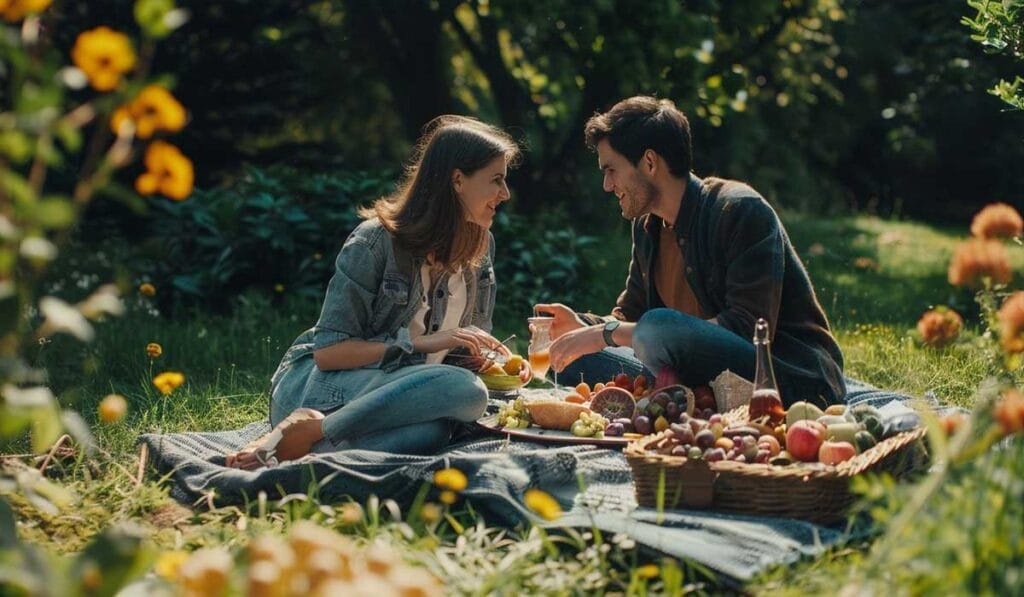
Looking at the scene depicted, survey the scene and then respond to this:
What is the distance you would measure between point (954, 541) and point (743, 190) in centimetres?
243

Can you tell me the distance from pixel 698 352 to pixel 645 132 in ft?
2.93

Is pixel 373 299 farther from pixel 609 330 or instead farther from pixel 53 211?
pixel 53 211

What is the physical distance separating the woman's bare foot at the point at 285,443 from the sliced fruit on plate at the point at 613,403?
102 centimetres

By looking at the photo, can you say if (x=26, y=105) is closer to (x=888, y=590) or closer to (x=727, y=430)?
(x=888, y=590)

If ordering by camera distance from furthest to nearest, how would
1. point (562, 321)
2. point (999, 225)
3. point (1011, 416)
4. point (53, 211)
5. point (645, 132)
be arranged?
point (562, 321), point (645, 132), point (999, 225), point (1011, 416), point (53, 211)

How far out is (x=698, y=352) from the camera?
14.8 ft

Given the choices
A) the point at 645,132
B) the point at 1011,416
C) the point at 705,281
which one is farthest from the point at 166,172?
the point at 705,281

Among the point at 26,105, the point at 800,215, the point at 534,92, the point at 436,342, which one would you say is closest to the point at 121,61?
the point at 26,105

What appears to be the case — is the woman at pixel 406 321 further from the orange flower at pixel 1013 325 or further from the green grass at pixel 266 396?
the orange flower at pixel 1013 325

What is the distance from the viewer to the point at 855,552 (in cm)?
324

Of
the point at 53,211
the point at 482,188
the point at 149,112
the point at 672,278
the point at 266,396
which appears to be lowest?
the point at 266,396

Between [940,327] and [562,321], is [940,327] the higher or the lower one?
the higher one

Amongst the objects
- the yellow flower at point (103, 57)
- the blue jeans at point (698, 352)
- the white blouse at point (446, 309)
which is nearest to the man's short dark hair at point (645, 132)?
the blue jeans at point (698, 352)

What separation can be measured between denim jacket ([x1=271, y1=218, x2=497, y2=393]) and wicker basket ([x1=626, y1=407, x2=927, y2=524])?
1280 millimetres
